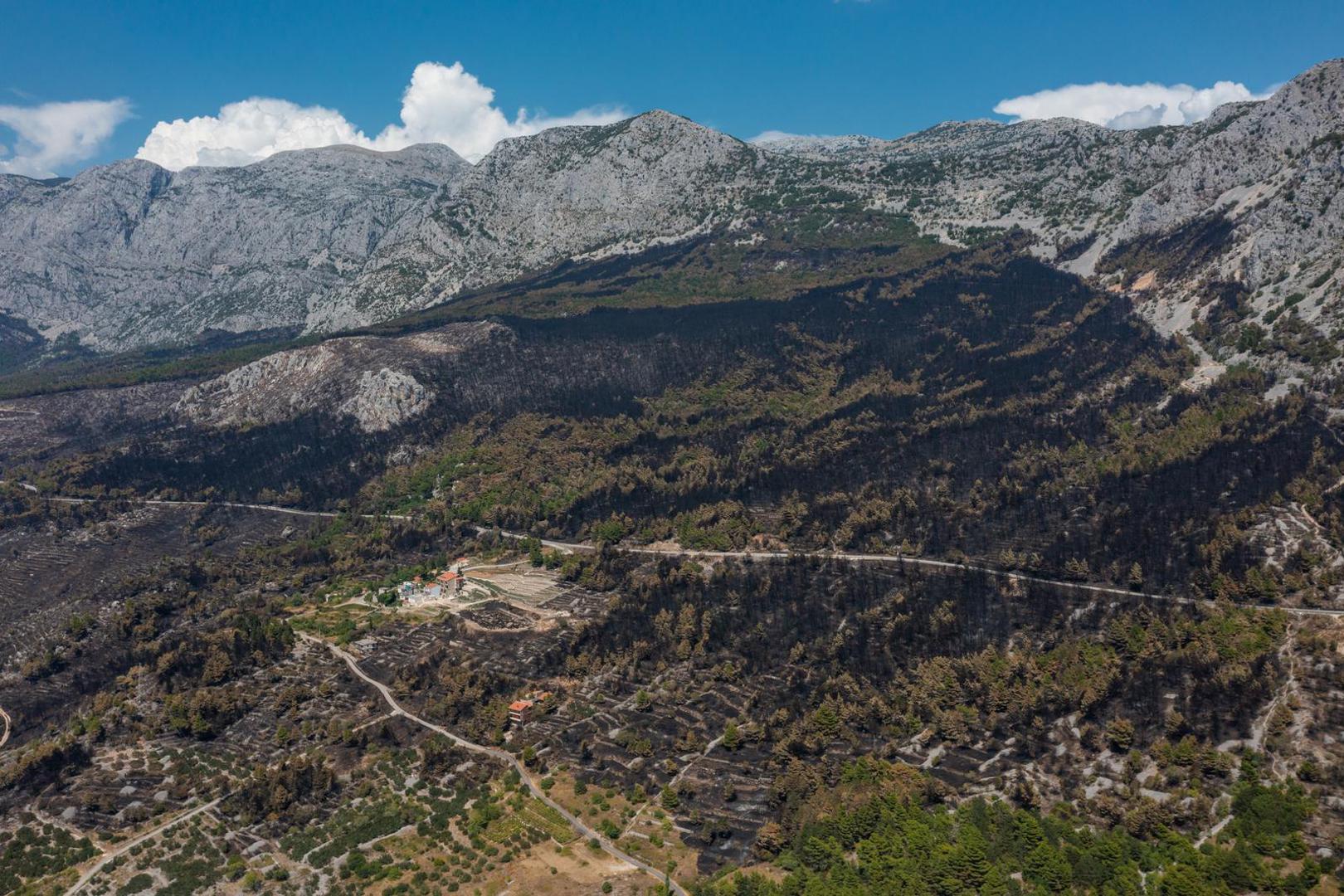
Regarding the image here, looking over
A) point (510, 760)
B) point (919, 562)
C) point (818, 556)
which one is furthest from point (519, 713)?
point (919, 562)

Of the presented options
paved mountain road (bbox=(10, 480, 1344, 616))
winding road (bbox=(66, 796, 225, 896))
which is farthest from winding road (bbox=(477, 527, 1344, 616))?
winding road (bbox=(66, 796, 225, 896))

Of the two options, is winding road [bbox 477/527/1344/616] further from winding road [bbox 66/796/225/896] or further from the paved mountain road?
winding road [bbox 66/796/225/896]

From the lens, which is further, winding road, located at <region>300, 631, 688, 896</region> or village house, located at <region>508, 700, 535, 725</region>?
village house, located at <region>508, 700, 535, 725</region>

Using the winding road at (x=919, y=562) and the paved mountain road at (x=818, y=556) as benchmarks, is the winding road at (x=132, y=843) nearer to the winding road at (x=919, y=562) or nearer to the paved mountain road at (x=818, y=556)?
the winding road at (x=919, y=562)

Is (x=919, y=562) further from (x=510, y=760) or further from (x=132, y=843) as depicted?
(x=132, y=843)

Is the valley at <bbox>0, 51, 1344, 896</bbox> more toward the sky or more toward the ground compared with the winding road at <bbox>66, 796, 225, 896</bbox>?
more toward the sky

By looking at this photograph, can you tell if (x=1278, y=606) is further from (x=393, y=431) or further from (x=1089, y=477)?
(x=393, y=431)

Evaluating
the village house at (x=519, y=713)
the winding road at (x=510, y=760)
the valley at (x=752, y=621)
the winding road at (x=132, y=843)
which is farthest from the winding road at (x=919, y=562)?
the winding road at (x=132, y=843)

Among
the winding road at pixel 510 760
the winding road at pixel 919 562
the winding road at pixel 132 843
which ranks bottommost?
the winding road at pixel 132 843
